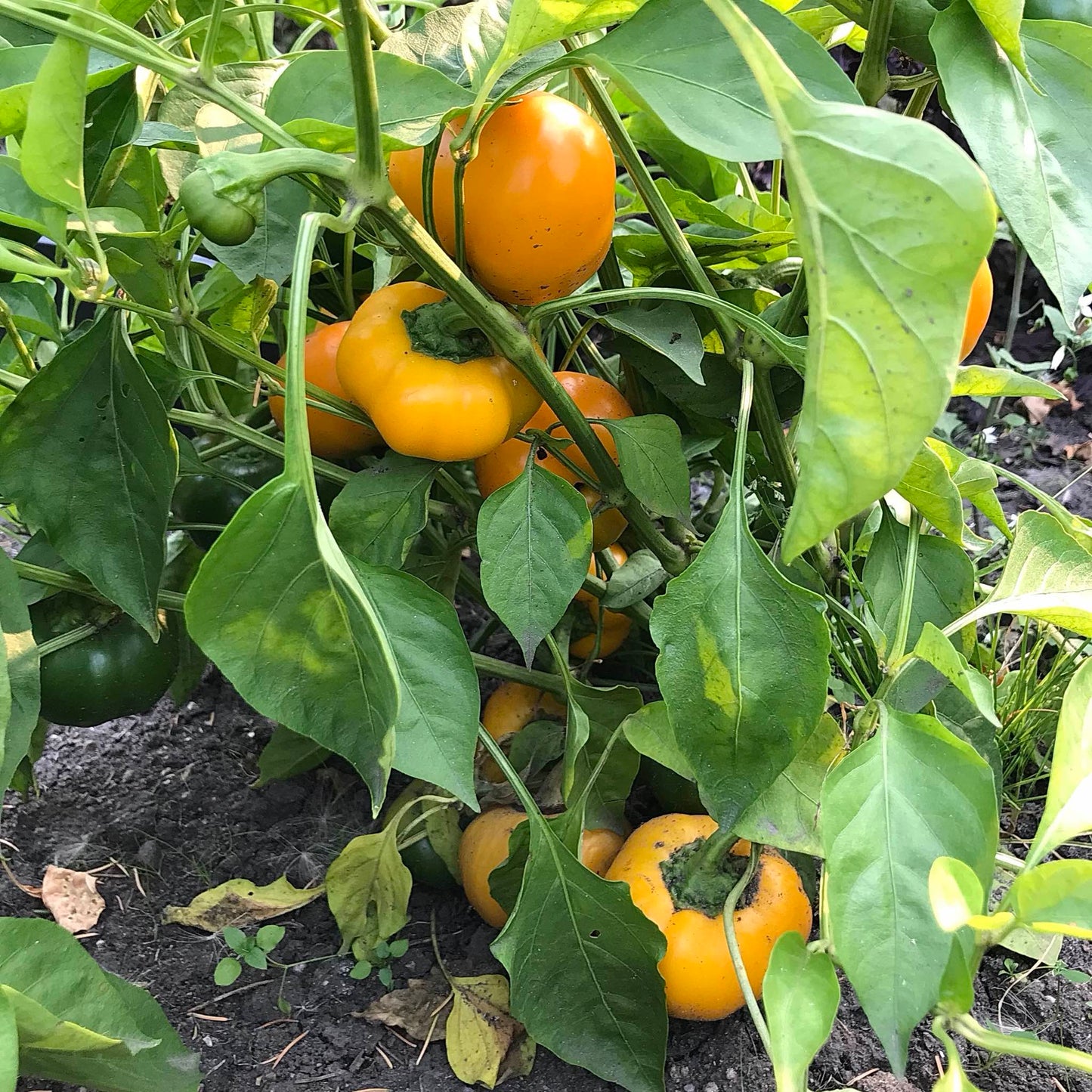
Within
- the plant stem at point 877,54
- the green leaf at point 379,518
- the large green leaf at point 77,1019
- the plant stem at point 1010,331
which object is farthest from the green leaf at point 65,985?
the plant stem at point 1010,331

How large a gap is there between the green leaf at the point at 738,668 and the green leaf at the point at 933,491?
4.3 inches

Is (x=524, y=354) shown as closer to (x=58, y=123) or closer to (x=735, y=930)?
(x=58, y=123)

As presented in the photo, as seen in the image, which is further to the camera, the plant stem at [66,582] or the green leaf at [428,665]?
the plant stem at [66,582]

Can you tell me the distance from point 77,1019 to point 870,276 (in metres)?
0.54

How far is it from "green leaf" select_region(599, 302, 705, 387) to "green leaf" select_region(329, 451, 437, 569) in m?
0.16

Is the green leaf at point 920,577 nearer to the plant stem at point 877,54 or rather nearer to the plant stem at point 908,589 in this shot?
the plant stem at point 908,589

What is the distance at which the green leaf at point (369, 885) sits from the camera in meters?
0.72

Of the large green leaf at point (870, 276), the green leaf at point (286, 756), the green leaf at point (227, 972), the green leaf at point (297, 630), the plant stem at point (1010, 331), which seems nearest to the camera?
the large green leaf at point (870, 276)

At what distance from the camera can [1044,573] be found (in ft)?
1.79

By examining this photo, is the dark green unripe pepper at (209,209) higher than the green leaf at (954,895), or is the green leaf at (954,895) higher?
the dark green unripe pepper at (209,209)

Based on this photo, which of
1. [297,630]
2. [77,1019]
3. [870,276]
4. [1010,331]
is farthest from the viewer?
[1010,331]

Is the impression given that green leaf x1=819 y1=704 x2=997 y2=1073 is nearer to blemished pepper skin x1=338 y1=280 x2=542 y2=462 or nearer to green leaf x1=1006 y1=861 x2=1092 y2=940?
green leaf x1=1006 y1=861 x2=1092 y2=940

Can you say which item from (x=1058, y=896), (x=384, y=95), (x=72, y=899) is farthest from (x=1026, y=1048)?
(x=72, y=899)

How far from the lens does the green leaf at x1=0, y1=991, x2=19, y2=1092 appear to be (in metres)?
0.39
